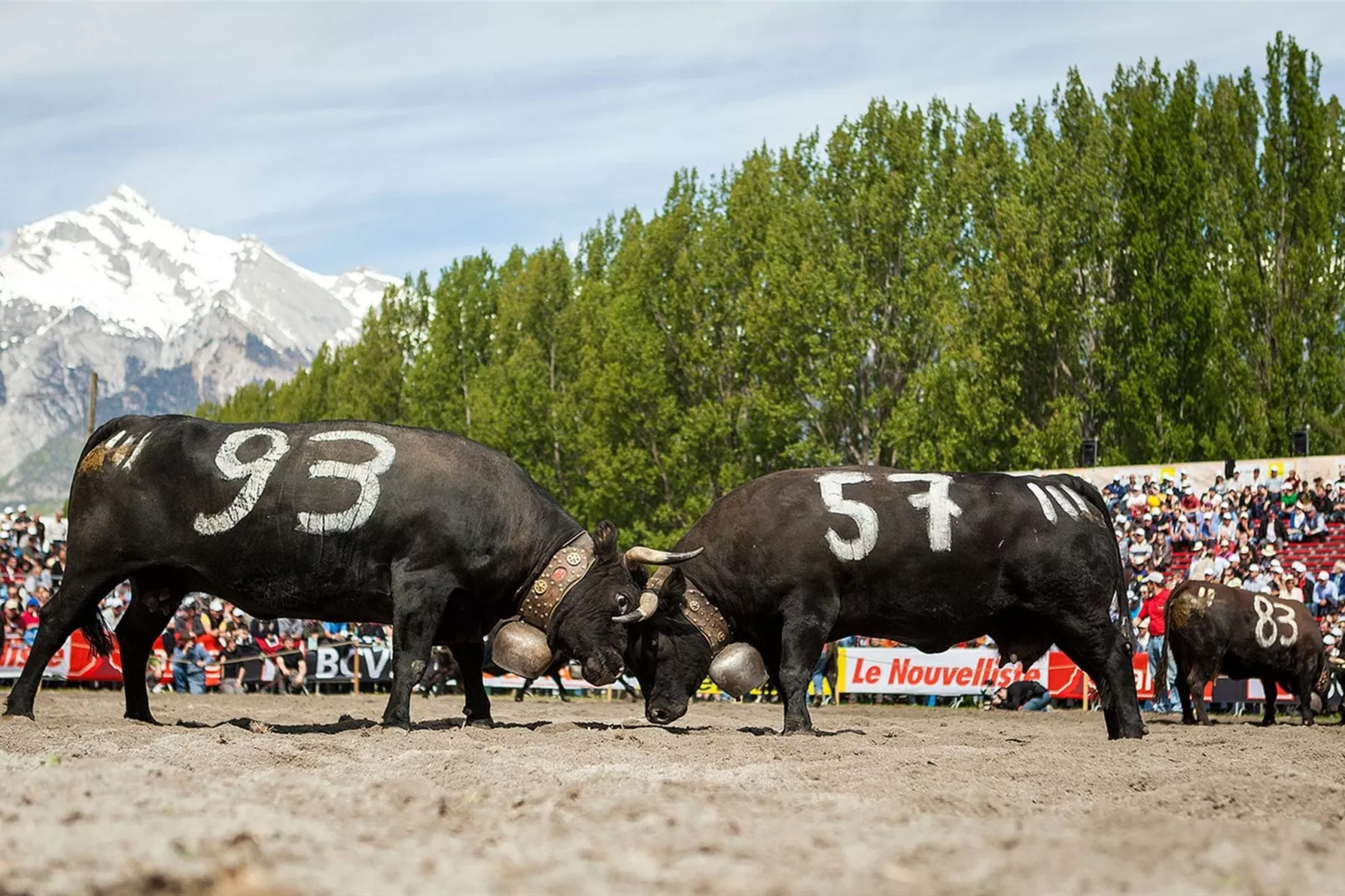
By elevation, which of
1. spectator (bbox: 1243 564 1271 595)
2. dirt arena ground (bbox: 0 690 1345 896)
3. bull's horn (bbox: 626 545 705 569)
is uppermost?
spectator (bbox: 1243 564 1271 595)

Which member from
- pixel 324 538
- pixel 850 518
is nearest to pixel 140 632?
pixel 324 538

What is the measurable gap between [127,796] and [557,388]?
140 feet

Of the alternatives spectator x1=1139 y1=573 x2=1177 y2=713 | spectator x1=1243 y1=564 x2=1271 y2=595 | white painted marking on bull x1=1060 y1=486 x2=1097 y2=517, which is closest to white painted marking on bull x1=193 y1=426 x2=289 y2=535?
white painted marking on bull x1=1060 y1=486 x2=1097 y2=517

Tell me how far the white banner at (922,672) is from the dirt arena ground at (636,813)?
11.1 metres

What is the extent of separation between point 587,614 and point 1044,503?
146 inches

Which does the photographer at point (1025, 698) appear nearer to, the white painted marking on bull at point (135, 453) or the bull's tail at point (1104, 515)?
the bull's tail at point (1104, 515)

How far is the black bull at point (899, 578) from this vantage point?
1216 centimetres

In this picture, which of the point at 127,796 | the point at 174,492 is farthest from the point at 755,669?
the point at 127,796

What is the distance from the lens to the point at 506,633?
12.0 m

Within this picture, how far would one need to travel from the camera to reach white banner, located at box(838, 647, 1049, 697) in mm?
23234

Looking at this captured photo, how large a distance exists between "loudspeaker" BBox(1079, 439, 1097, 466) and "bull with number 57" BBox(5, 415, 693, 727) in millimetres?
23711

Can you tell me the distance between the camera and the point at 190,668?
82.3ft

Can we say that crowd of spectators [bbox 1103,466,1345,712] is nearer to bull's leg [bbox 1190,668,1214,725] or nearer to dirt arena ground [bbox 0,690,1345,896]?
bull's leg [bbox 1190,668,1214,725]

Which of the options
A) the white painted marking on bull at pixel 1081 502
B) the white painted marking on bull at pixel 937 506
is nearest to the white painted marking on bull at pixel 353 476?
the white painted marking on bull at pixel 937 506
